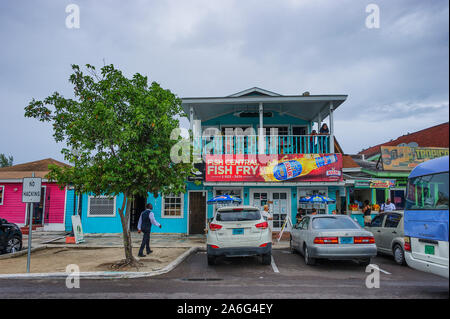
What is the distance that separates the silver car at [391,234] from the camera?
8594 millimetres

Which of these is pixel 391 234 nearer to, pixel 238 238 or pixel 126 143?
pixel 238 238

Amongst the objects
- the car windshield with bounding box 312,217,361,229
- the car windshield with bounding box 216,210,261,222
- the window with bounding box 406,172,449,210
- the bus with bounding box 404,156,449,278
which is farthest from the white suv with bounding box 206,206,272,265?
the window with bounding box 406,172,449,210

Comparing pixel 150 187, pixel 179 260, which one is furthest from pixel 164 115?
pixel 179 260

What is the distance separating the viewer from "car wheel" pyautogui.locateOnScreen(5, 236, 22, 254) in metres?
10.6

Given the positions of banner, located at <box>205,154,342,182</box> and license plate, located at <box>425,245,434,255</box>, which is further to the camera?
banner, located at <box>205,154,342,182</box>

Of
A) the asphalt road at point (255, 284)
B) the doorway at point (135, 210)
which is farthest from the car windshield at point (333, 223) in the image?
the doorway at point (135, 210)

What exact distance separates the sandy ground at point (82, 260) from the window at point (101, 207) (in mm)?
3757

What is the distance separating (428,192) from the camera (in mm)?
5598

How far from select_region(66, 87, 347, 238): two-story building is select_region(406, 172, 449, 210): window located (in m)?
8.12

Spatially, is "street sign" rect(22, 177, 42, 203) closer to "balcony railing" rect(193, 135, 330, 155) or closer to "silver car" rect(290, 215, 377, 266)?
"silver car" rect(290, 215, 377, 266)

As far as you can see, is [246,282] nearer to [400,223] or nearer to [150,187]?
[150,187]

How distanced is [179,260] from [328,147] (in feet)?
34.3

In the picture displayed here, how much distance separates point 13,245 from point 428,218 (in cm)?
1257

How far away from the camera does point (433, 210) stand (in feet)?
17.6
